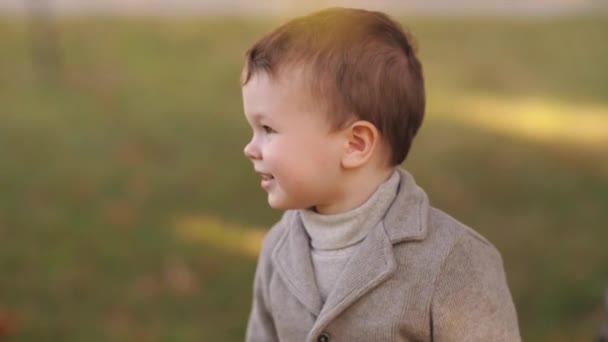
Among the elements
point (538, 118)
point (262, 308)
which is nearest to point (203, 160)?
point (538, 118)

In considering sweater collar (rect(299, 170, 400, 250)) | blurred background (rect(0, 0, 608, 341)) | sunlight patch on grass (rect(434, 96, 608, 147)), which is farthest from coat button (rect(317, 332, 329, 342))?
sunlight patch on grass (rect(434, 96, 608, 147))

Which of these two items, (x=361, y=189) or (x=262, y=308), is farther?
(x=262, y=308)

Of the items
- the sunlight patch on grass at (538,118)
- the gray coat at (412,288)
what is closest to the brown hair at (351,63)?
the gray coat at (412,288)

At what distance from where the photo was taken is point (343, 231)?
1998 mm

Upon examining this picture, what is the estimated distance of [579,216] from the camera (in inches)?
179

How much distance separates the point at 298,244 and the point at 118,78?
447 centimetres

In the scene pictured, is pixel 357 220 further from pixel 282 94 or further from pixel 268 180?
pixel 282 94

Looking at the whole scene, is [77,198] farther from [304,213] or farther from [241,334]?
[304,213]

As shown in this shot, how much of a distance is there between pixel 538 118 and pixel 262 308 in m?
3.81

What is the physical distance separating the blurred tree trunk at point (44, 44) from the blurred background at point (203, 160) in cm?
2

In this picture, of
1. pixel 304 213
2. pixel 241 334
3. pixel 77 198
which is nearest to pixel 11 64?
pixel 77 198

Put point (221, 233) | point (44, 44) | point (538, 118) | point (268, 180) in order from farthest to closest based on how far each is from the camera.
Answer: point (44, 44), point (538, 118), point (221, 233), point (268, 180)

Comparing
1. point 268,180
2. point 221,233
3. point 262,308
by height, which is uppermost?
point 268,180

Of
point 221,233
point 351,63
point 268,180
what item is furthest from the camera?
point 221,233
